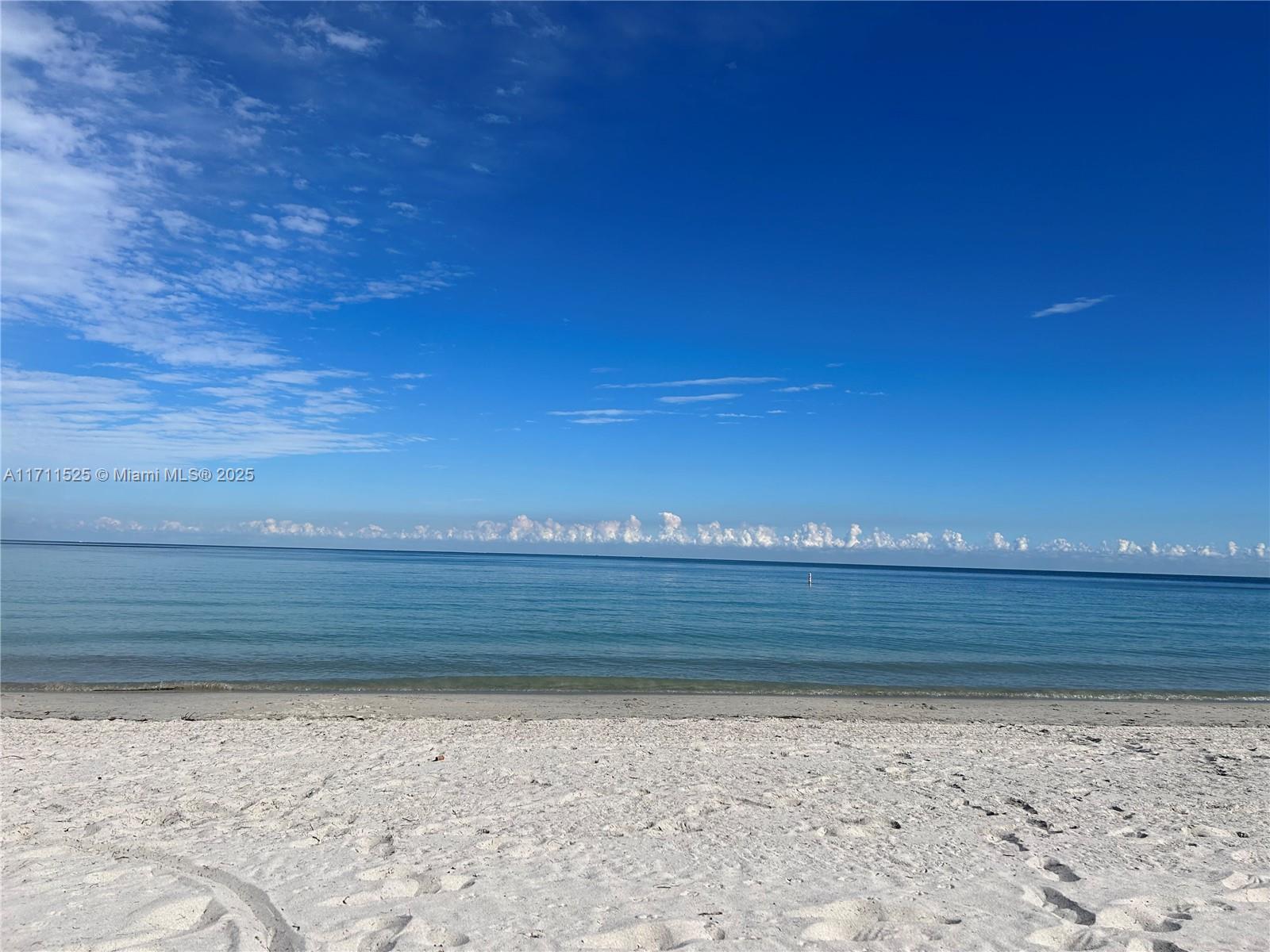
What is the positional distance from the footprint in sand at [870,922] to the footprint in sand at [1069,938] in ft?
1.78

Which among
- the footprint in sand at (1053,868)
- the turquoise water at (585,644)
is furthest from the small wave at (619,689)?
the footprint in sand at (1053,868)

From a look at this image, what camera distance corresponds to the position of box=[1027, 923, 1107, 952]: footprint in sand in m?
5.15

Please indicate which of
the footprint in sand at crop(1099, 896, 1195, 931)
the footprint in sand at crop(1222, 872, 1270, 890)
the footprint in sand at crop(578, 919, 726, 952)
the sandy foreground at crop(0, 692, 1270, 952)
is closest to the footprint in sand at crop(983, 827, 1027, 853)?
the sandy foreground at crop(0, 692, 1270, 952)

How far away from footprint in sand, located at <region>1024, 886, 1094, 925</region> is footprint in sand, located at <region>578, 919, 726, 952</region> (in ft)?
8.66

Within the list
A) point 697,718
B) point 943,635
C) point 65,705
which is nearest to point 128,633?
point 65,705

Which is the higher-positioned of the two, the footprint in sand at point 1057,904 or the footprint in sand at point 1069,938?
the footprint in sand at point 1069,938

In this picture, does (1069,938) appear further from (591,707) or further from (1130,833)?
(591,707)

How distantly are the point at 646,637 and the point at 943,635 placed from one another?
13667 mm

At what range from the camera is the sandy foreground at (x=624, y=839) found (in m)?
5.34

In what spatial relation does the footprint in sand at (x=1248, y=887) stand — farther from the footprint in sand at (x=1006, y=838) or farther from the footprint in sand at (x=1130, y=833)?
the footprint in sand at (x=1006, y=838)

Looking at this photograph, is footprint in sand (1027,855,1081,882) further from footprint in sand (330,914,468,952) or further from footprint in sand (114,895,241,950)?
footprint in sand (114,895,241,950)

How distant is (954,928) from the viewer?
5.39 metres

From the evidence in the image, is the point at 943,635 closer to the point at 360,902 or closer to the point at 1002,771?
the point at 1002,771

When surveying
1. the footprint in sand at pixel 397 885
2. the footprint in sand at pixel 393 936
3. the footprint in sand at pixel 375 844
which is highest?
the footprint in sand at pixel 393 936
